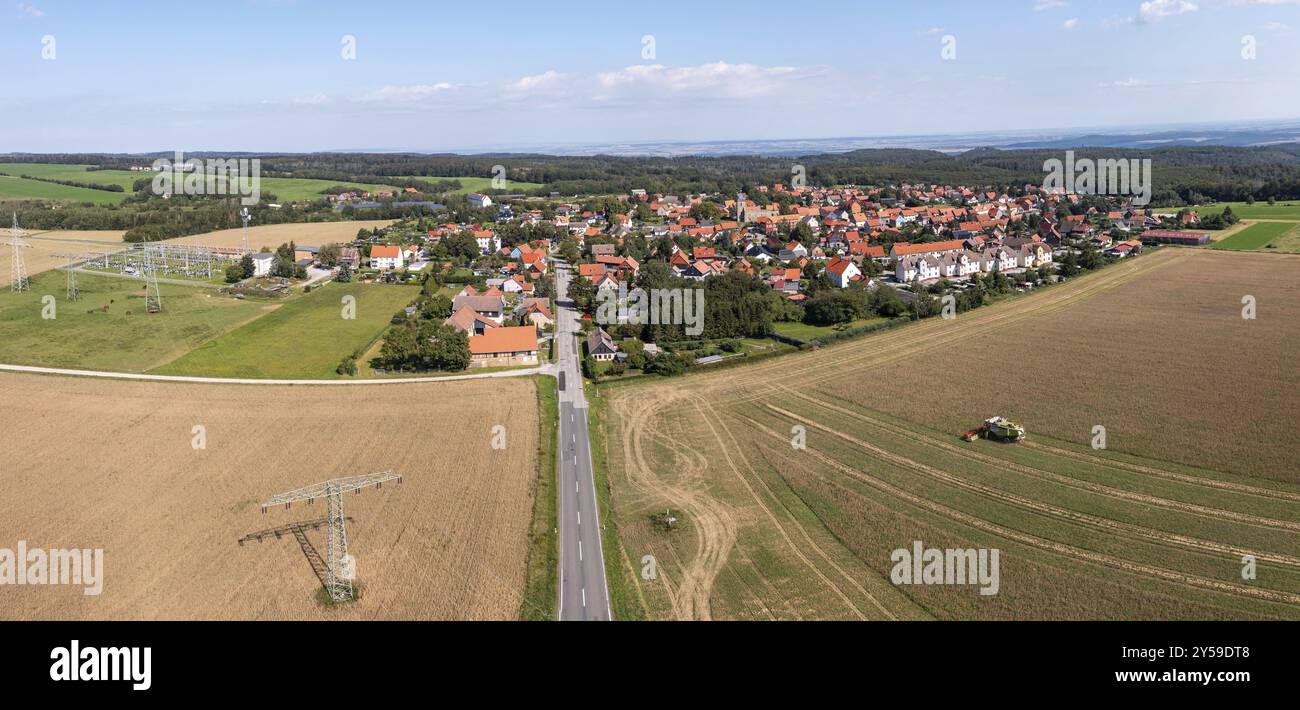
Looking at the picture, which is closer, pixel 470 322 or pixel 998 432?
pixel 998 432

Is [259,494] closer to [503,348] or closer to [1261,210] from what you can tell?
[503,348]

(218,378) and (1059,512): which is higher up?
(218,378)

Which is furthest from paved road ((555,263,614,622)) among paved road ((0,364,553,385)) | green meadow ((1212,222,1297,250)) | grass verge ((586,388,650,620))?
green meadow ((1212,222,1297,250))

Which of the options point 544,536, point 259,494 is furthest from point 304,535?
point 544,536

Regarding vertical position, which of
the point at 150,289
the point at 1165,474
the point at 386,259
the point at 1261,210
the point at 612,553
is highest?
the point at 1261,210

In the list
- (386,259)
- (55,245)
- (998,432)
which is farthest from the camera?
(55,245)

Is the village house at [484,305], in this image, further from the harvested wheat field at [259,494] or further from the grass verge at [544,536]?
the grass verge at [544,536]

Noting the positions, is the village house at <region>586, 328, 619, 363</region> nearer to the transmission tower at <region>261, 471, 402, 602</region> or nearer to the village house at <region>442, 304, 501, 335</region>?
the village house at <region>442, 304, 501, 335</region>
